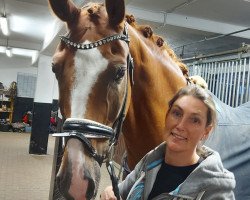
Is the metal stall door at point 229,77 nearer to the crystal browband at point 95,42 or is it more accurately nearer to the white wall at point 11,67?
the crystal browband at point 95,42

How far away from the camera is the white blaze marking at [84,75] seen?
1.10 meters

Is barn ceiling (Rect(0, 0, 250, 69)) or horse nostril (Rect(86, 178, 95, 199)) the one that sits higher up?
barn ceiling (Rect(0, 0, 250, 69))

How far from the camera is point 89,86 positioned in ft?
3.64

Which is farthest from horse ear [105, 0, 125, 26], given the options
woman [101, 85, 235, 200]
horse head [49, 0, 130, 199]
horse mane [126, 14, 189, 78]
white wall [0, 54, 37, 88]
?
white wall [0, 54, 37, 88]

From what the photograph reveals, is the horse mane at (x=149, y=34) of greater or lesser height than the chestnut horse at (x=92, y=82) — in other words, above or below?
above

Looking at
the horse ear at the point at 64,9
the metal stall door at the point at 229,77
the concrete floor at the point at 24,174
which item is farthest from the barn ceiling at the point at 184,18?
the concrete floor at the point at 24,174

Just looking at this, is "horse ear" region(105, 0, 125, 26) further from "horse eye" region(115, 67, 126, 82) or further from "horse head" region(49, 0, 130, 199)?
"horse eye" region(115, 67, 126, 82)

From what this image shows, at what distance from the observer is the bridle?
107 cm

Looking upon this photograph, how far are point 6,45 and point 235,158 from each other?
34.6ft

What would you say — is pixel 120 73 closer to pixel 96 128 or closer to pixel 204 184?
pixel 96 128

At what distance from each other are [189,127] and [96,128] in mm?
325

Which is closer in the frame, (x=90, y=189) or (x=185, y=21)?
(x=90, y=189)

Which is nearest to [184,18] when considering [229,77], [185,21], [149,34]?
[185,21]

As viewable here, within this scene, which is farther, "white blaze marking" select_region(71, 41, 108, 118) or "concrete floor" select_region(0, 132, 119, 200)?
"concrete floor" select_region(0, 132, 119, 200)
